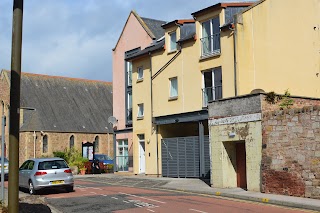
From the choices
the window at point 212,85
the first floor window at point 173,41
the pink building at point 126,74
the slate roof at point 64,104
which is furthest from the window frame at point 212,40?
the slate roof at point 64,104

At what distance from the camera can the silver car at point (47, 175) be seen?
1892 centimetres

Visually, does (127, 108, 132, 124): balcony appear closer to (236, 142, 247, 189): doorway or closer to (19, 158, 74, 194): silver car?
(19, 158, 74, 194): silver car

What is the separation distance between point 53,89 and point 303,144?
46378mm

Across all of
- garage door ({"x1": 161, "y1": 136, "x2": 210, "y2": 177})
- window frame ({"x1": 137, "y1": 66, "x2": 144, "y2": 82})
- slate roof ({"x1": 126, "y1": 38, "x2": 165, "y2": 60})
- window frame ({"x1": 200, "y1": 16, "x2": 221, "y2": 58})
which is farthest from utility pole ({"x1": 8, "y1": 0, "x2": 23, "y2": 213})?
window frame ({"x1": 137, "y1": 66, "x2": 144, "y2": 82})

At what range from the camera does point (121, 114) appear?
36.8 metres

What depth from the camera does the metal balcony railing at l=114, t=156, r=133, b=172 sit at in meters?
34.5

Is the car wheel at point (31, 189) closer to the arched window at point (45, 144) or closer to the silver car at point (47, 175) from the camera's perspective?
the silver car at point (47, 175)

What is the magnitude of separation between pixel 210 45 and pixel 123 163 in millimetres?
13812

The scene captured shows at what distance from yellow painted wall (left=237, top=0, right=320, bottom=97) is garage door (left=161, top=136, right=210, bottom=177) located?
480cm

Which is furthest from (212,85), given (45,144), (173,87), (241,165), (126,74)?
(45,144)

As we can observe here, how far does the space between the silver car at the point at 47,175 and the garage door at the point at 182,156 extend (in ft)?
29.3

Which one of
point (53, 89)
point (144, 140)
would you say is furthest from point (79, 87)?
point (144, 140)

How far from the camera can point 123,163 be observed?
35375mm

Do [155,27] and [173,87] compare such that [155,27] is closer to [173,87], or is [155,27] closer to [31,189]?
[173,87]
